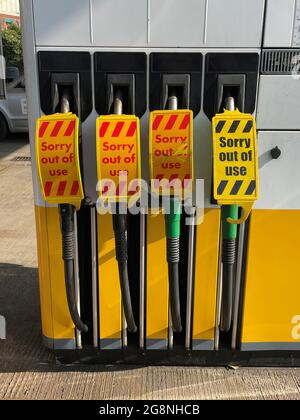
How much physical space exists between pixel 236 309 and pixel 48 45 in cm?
166

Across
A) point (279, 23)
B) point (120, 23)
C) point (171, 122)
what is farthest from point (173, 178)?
point (279, 23)

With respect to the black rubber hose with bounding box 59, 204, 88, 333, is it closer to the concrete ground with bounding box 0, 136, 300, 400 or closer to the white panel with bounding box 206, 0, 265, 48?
the concrete ground with bounding box 0, 136, 300, 400

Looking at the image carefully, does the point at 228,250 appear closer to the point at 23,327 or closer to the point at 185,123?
the point at 185,123

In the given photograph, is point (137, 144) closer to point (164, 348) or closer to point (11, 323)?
point (164, 348)

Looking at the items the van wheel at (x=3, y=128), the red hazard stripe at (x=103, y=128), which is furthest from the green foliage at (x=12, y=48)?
the red hazard stripe at (x=103, y=128)

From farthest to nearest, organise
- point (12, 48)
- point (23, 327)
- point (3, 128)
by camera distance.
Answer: point (12, 48)
point (3, 128)
point (23, 327)

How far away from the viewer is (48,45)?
211 cm

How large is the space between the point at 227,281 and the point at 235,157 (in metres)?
0.66

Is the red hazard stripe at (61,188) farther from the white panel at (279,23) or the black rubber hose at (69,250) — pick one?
the white panel at (279,23)

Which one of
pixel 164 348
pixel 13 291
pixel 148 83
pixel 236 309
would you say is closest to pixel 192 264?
pixel 236 309

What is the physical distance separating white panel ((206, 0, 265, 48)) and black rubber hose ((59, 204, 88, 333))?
104cm

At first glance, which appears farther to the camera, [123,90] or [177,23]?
[123,90]

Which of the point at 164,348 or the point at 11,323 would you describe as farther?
the point at 11,323

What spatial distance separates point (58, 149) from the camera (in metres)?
2.08
